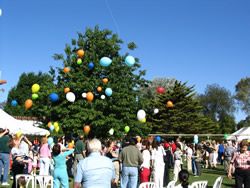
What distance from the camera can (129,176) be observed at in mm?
9070

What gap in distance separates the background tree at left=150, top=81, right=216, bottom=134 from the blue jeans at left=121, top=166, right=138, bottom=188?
112 ft

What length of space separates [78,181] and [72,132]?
20.6 m

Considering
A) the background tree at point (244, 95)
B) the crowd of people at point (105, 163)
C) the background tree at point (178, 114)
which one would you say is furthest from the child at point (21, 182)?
the background tree at point (244, 95)

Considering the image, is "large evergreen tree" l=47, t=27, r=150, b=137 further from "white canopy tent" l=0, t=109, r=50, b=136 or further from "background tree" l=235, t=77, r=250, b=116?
"background tree" l=235, t=77, r=250, b=116

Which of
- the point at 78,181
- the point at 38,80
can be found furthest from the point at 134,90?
the point at 38,80

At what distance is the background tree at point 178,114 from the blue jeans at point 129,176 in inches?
1344

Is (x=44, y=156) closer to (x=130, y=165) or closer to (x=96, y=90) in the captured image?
(x=130, y=165)

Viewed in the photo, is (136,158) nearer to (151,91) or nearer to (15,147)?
(15,147)

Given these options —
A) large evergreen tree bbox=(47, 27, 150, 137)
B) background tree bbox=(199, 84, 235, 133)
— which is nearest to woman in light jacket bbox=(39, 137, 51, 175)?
large evergreen tree bbox=(47, 27, 150, 137)

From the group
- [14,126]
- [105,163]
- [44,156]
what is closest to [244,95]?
[14,126]

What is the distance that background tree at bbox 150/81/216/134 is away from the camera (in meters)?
44.3

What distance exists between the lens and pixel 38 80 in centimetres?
5794

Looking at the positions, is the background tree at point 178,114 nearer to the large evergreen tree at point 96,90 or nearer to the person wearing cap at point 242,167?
the large evergreen tree at point 96,90

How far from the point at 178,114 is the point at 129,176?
3616cm
